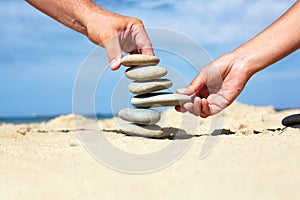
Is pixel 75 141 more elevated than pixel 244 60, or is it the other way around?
pixel 244 60

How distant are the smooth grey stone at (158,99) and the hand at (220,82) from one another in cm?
37

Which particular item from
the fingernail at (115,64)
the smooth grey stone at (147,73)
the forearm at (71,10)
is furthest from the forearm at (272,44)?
the forearm at (71,10)

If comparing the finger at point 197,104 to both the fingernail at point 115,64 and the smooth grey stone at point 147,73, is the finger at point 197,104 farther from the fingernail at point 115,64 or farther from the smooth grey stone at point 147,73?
the fingernail at point 115,64

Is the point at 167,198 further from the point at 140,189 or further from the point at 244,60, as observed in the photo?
the point at 244,60

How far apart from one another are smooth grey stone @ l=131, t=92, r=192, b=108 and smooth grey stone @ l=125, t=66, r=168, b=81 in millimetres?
147

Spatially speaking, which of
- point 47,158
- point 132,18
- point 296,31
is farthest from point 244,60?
point 47,158

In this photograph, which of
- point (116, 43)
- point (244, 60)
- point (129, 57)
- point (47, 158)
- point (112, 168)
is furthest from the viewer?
point (244, 60)

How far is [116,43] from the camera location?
9.86 ft

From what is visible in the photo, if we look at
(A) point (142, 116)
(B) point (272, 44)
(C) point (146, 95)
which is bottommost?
(A) point (142, 116)

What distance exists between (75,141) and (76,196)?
1247mm

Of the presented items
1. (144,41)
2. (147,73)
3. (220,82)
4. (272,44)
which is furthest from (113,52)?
(272,44)

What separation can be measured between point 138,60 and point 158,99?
1.13ft

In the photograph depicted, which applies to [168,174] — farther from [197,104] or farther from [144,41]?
[144,41]

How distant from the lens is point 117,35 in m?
3.03
